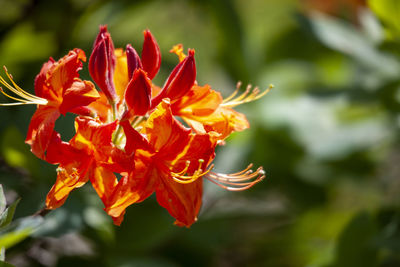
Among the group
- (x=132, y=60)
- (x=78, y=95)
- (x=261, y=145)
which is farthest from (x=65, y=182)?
(x=261, y=145)

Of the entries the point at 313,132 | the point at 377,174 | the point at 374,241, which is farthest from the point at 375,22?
the point at 374,241

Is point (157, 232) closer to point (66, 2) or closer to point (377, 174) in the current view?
point (66, 2)

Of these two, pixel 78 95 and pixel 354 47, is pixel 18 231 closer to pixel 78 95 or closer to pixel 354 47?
pixel 78 95

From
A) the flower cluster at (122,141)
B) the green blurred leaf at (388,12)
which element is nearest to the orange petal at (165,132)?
the flower cluster at (122,141)

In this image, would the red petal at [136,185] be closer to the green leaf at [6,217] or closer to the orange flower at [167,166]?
the orange flower at [167,166]

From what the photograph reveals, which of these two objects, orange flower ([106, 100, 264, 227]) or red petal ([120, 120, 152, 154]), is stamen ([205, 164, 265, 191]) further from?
red petal ([120, 120, 152, 154])
